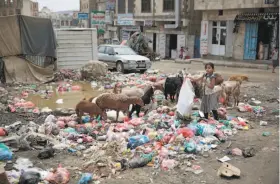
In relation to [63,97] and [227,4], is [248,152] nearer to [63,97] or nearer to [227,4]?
[63,97]

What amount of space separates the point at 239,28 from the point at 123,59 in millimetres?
9795

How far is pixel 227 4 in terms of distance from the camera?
74.8ft

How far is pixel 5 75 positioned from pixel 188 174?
10605 millimetres

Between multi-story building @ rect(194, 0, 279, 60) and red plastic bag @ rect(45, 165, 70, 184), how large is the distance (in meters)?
18.5

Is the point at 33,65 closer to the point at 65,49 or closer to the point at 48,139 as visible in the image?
the point at 65,49

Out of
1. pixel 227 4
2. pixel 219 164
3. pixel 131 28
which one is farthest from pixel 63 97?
pixel 131 28

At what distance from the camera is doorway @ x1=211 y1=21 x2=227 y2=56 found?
967 inches

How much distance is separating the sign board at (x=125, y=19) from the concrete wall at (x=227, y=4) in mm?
10578

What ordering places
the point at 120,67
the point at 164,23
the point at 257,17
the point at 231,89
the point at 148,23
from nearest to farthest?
the point at 231,89, the point at 120,67, the point at 257,17, the point at 164,23, the point at 148,23

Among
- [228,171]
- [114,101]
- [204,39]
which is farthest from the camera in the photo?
[204,39]

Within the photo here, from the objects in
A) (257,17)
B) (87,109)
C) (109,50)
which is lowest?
(87,109)

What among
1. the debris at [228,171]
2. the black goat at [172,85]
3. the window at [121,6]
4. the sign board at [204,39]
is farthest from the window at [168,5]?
the debris at [228,171]

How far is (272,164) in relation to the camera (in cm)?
506

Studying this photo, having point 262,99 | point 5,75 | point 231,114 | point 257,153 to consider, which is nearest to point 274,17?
point 262,99
